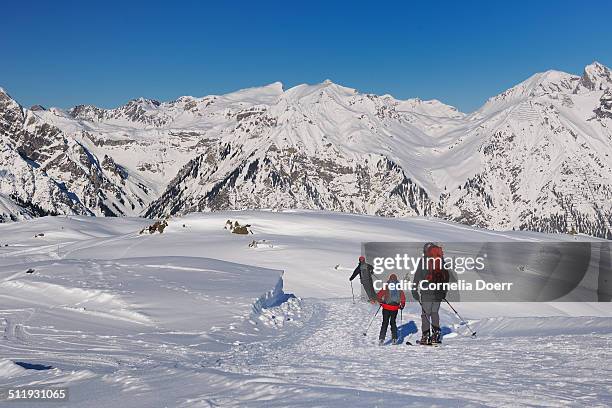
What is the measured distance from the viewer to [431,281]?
15.8m

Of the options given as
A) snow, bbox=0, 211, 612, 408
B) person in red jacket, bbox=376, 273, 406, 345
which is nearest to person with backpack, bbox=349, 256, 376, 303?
snow, bbox=0, 211, 612, 408

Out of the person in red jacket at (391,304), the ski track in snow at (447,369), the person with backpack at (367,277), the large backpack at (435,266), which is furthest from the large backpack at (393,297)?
the person with backpack at (367,277)

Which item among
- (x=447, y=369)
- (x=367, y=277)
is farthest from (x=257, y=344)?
(x=367, y=277)

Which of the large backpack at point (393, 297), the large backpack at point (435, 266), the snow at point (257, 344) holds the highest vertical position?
the large backpack at point (435, 266)

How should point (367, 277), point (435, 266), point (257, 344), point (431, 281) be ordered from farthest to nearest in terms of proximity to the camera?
point (367, 277) < point (257, 344) < point (431, 281) < point (435, 266)

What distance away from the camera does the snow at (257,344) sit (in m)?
9.04

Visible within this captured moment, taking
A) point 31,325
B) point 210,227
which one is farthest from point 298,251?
point 31,325

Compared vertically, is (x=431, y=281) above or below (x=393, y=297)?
above

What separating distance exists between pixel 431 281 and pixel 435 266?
1.49 feet

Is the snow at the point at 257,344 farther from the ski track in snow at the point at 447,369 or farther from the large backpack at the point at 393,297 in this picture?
the large backpack at the point at 393,297

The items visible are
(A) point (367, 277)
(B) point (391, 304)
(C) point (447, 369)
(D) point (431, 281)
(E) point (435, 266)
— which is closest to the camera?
(C) point (447, 369)

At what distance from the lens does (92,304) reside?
60.7 ft

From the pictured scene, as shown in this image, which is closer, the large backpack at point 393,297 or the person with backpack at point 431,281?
the person with backpack at point 431,281

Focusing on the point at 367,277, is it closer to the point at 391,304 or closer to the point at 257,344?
the point at 391,304
